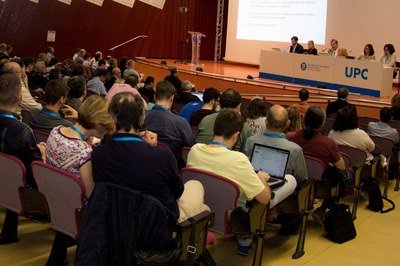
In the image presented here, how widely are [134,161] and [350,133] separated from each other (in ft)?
→ 9.71

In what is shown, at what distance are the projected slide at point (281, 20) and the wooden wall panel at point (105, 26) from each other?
2.33m

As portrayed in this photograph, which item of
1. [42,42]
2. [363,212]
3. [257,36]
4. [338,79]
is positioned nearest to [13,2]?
[42,42]

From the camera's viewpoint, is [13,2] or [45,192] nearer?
[45,192]

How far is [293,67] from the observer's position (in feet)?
39.9

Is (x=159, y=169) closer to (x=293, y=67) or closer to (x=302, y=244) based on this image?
(x=302, y=244)

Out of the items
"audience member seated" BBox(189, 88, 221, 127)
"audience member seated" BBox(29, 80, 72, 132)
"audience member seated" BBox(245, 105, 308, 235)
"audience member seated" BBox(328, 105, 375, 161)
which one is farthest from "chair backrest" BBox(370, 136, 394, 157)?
"audience member seated" BBox(29, 80, 72, 132)

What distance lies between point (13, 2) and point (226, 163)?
12.5 metres

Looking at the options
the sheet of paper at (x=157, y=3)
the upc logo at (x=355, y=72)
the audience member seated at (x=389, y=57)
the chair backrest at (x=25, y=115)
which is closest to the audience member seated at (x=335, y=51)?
the upc logo at (x=355, y=72)

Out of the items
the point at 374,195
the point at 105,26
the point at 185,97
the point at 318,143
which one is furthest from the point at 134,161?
the point at 105,26

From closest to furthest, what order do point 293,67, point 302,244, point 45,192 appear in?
point 45,192, point 302,244, point 293,67

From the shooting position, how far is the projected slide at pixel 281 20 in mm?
13836

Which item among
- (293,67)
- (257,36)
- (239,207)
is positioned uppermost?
(257,36)

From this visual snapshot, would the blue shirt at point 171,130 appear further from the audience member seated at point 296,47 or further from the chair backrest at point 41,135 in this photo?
the audience member seated at point 296,47

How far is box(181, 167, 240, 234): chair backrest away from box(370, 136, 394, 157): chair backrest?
278 centimetres
